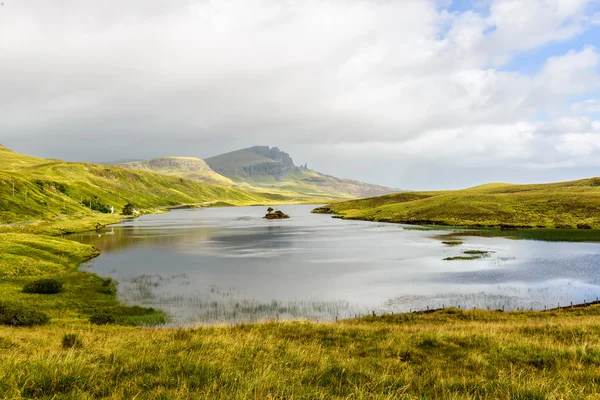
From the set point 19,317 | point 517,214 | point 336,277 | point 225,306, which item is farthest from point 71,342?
point 517,214

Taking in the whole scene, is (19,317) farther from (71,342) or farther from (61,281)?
(61,281)

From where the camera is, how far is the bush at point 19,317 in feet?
87.6

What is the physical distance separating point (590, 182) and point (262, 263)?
684 ft

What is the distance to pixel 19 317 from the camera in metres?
27.3

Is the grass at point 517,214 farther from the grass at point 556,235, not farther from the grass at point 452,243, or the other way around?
the grass at point 452,243

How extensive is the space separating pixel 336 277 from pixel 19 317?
121 ft

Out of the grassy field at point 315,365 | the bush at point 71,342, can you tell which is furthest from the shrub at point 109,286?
the bush at point 71,342

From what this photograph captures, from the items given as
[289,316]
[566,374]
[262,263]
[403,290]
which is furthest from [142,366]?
[262,263]

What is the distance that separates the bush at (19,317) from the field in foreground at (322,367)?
11364 mm

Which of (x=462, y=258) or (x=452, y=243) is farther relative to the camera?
(x=452, y=243)

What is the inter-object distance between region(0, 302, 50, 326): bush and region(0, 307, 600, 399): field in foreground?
11364mm

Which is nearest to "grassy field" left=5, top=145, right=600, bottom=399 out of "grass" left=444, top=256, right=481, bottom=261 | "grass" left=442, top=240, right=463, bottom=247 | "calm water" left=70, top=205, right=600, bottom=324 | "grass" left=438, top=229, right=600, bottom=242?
"calm water" left=70, top=205, right=600, bottom=324

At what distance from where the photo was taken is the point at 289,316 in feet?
112

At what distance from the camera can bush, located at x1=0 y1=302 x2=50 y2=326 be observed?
2670 centimetres
